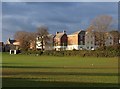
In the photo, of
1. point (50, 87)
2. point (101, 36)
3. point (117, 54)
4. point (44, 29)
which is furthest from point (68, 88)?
point (44, 29)

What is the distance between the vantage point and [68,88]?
47.9ft

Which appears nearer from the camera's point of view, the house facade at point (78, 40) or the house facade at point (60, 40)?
the house facade at point (78, 40)

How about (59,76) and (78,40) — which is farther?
(78,40)

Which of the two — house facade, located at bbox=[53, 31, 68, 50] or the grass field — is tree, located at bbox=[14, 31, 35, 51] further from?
the grass field

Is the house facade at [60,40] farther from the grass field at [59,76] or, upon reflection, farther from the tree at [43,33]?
the grass field at [59,76]

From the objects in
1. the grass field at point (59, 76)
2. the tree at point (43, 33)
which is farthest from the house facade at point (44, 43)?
the grass field at point (59, 76)

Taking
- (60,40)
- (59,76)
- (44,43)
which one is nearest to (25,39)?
(44,43)

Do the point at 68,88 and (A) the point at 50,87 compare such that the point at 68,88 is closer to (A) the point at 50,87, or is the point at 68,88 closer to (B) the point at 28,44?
(A) the point at 50,87

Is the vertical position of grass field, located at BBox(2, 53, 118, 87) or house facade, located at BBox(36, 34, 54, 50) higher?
house facade, located at BBox(36, 34, 54, 50)

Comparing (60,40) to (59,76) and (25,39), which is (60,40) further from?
(59,76)

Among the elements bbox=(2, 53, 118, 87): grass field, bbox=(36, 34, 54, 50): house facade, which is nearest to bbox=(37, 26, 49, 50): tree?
bbox=(36, 34, 54, 50): house facade

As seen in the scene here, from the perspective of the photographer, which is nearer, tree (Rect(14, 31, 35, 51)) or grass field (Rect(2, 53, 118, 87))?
grass field (Rect(2, 53, 118, 87))

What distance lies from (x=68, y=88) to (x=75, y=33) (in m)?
128

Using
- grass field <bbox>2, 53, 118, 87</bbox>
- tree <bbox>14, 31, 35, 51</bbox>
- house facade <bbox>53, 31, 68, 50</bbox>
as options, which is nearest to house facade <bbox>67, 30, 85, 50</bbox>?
house facade <bbox>53, 31, 68, 50</bbox>
